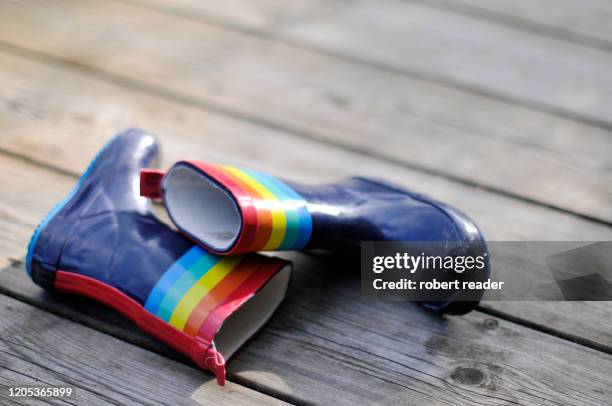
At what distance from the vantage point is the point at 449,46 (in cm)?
160

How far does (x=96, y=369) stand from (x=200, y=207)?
0.68 feet

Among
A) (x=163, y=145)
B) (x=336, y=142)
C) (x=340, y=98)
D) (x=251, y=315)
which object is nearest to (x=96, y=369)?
(x=251, y=315)

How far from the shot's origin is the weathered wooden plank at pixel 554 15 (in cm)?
169

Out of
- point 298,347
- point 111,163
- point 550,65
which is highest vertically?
point 550,65

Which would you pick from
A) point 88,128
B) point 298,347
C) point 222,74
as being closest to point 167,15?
point 222,74

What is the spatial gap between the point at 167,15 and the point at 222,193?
0.76 metres

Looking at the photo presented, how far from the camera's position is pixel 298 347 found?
0.93m

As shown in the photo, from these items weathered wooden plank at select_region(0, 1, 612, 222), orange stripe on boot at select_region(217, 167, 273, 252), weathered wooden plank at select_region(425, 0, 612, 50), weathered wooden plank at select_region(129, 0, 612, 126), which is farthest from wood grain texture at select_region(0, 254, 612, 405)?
weathered wooden plank at select_region(425, 0, 612, 50)

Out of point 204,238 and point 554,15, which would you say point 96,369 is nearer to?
point 204,238

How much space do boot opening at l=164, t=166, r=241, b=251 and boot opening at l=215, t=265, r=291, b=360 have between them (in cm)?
8

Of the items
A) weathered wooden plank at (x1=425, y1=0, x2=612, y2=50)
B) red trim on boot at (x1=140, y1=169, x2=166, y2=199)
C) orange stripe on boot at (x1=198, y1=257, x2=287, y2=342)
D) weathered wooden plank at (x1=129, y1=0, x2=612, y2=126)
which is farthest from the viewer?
weathered wooden plank at (x1=425, y1=0, x2=612, y2=50)

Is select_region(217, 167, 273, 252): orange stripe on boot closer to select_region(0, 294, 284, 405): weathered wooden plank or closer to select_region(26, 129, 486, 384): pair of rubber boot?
select_region(26, 129, 486, 384): pair of rubber boot

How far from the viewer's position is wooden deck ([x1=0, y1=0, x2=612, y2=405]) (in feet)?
2.95

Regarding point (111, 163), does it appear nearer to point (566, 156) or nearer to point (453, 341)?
point (453, 341)
